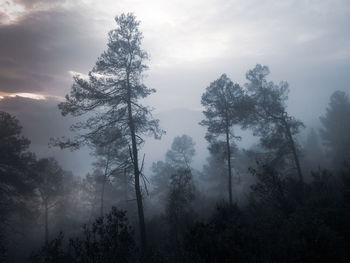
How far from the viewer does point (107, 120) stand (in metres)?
12.8

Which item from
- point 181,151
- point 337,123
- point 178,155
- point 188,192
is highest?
point 337,123

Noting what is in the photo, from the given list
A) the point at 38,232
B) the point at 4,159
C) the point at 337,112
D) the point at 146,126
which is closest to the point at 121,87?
the point at 146,126

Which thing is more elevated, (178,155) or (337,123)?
(337,123)

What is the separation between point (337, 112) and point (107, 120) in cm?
3868

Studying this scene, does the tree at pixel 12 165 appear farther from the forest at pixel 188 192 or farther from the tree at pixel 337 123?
the tree at pixel 337 123

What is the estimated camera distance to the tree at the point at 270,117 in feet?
63.2

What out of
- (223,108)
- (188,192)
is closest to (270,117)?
(223,108)

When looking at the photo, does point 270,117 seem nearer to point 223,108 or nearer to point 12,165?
point 223,108

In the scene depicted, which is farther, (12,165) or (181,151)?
(181,151)

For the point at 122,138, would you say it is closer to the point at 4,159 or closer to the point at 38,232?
the point at 4,159

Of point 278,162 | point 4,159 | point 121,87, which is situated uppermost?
point 121,87

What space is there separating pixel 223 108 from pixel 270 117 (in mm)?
4497

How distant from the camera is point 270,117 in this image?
19.6 meters

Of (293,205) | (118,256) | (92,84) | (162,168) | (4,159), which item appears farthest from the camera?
(162,168)
